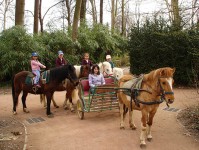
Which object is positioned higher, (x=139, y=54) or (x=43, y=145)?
(x=139, y=54)

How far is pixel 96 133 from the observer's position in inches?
249

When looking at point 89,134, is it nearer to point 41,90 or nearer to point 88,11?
point 41,90

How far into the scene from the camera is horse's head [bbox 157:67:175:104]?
15.7 feet

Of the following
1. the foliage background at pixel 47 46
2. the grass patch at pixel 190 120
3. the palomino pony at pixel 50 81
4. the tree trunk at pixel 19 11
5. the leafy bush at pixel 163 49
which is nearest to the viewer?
the grass patch at pixel 190 120

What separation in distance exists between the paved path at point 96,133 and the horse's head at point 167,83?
1256 mm

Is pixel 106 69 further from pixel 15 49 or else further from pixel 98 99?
pixel 15 49

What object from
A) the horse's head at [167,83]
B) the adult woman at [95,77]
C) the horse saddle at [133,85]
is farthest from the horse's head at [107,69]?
the horse's head at [167,83]

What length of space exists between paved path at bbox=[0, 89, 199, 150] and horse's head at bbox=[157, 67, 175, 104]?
126cm

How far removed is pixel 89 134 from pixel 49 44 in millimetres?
10232

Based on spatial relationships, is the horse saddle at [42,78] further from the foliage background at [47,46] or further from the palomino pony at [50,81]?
the foliage background at [47,46]

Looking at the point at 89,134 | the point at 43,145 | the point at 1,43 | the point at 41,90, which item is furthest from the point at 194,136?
the point at 1,43

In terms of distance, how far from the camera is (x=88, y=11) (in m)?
33.2

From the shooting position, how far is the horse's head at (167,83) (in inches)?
189

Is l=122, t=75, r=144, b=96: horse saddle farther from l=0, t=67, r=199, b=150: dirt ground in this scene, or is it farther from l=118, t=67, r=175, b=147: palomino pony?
l=0, t=67, r=199, b=150: dirt ground
